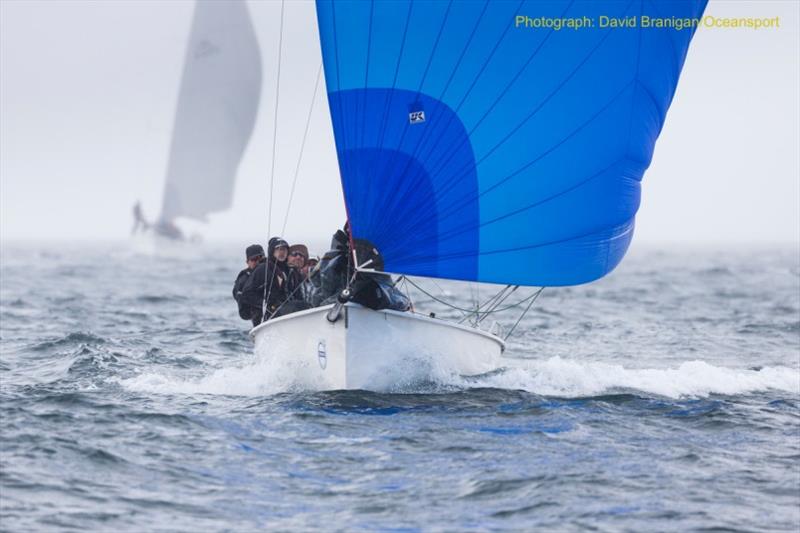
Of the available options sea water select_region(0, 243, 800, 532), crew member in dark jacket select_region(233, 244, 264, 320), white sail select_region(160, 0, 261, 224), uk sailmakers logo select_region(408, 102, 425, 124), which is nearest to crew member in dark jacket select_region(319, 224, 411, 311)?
sea water select_region(0, 243, 800, 532)

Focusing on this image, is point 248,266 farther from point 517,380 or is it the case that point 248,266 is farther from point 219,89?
point 219,89

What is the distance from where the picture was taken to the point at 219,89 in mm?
46688

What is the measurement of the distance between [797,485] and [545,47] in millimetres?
4792

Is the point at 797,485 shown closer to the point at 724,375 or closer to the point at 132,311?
the point at 724,375

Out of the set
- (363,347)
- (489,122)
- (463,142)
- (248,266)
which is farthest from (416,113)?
(248,266)

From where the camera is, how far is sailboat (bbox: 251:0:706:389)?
397 inches

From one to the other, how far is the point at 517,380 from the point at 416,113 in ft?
9.76

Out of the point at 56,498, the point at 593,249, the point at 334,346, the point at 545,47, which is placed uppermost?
the point at 545,47

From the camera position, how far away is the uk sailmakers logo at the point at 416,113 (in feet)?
33.1

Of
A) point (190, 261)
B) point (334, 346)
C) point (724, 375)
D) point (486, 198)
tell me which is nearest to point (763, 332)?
point (724, 375)

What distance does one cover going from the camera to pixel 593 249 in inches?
432

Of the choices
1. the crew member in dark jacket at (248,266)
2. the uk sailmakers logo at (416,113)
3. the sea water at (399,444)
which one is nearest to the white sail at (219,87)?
the sea water at (399,444)

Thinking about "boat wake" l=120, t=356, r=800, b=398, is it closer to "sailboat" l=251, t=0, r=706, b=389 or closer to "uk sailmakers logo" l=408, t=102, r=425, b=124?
"sailboat" l=251, t=0, r=706, b=389

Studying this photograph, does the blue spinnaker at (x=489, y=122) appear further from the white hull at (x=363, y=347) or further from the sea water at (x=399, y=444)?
the sea water at (x=399, y=444)
